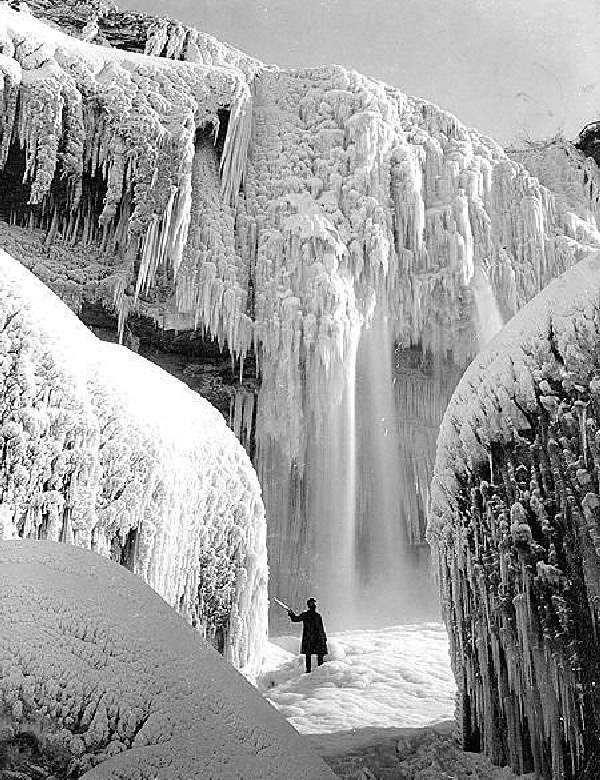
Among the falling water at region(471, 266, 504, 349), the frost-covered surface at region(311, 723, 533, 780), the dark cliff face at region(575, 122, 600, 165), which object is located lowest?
the frost-covered surface at region(311, 723, 533, 780)

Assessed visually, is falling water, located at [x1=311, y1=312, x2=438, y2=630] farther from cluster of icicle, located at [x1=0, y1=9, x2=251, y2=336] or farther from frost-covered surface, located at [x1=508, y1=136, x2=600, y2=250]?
frost-covered surface, located at [x1=508, y1=136, x2=600, y2=250]

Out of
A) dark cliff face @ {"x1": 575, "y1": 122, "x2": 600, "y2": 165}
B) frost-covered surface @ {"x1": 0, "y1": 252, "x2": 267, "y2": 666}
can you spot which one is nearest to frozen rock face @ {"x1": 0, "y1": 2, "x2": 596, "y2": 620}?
dark cliff face @ {"x1": 575, "y1": 122, "x2": 600, "y2": 165}

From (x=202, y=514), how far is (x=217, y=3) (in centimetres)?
1460

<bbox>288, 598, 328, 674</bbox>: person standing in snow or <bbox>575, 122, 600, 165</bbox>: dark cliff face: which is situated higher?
<bbox>575, 122, 600, 165</bbox>: dark cliff face

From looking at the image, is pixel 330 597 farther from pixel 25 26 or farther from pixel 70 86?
pixel 25 26

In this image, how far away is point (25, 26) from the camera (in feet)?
33.2

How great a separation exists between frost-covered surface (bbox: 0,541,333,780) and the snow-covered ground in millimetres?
2965

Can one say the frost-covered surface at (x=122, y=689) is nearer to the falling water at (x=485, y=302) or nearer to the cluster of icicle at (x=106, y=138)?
the cluster of icicle at (x=106, y=138)

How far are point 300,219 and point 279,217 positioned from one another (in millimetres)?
362

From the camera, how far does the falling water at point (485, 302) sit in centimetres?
1145

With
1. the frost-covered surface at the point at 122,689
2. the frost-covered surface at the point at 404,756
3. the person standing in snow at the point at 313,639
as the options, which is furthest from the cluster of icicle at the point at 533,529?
the person standing in snow at the point at 313,639

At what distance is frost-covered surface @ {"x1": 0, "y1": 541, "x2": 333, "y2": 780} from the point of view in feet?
6.90

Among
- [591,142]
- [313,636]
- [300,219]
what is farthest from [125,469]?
[591,142]

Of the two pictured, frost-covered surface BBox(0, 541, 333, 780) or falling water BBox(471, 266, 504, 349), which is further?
falling water BBox(471, 266, 504, 349)
